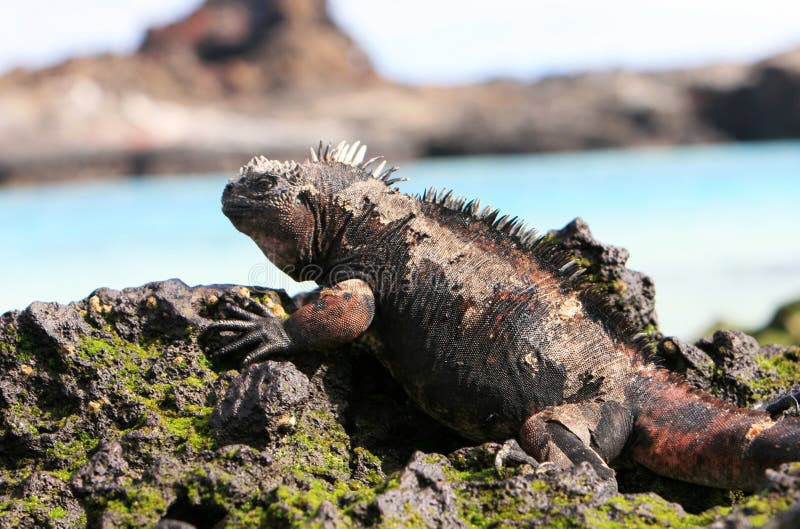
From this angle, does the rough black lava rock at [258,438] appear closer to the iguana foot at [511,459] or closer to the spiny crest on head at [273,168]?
the iguana foot at [511,459]

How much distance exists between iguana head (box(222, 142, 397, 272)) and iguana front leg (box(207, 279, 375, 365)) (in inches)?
15.0

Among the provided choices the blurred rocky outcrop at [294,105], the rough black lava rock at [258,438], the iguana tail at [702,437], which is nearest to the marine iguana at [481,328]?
the iguana tail at [702,437]

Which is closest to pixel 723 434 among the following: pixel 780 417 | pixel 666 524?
pixel 780 417

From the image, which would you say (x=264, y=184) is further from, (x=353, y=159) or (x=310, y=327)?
(x=310, y=327)

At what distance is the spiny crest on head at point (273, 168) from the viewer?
375 cm

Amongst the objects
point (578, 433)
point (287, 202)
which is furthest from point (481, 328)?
point (287, 202)

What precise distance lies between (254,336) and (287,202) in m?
0.62

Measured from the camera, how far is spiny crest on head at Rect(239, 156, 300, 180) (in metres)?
3.75

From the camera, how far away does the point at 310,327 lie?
340 cm

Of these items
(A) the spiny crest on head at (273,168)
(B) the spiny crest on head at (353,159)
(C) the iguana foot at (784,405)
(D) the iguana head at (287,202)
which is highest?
(B) the spiny crest on head at (353,159)

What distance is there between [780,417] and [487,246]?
4.05 feet

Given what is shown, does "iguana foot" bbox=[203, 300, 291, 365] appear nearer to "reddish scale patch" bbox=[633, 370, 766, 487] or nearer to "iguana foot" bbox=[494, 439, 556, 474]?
"iguana foot" bbox=[494, 439, 556, 474]

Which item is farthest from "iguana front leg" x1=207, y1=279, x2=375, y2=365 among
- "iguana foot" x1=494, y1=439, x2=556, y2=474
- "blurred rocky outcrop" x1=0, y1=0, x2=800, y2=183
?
"blurred rocky outcrop" x1=0, y1=0, x2=800, y2=183

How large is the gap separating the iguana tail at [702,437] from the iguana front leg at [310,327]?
3.56 feet
